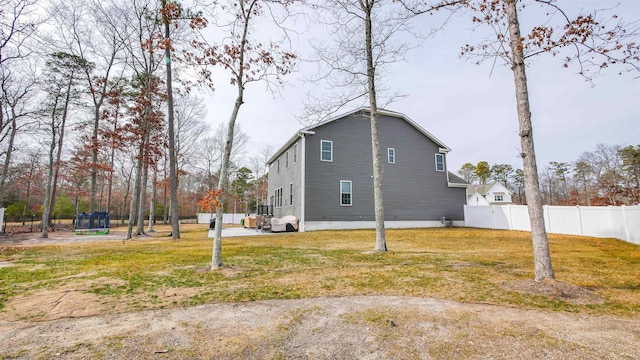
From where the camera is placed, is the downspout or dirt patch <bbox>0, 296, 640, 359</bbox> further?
the downspout

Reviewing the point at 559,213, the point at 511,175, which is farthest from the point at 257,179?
the point at 511,175

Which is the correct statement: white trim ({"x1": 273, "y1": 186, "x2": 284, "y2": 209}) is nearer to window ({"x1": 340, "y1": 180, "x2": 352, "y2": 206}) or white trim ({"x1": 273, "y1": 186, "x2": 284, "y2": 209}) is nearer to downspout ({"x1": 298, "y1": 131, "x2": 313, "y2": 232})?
downspout ({"x1": 298, "y1": 131, "x2": 313, "y2": 232})

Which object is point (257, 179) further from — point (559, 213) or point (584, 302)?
point (584, 302)

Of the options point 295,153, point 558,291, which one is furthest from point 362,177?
point 558,291

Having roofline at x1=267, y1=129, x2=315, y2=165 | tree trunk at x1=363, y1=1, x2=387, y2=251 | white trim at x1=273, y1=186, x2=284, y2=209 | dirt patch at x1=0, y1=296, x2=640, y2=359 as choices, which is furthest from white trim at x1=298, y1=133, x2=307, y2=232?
dirt patch at x1=0, y1=296, x2=640, y2=359

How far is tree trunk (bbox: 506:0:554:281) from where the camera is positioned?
4.32 m

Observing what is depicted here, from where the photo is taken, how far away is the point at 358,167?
18172 mm

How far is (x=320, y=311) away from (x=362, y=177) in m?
15.2

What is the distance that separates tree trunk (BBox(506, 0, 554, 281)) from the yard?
16.3 inches

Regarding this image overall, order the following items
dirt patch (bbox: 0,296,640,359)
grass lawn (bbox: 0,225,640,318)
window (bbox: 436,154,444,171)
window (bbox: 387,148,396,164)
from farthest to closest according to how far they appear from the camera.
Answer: window (bbox: 436,154,444,171), window (bbox: 387,148,396,164), grass lawn (bbox: 0,225,640,318), dirt patch (bbox: 0,296,640,359)

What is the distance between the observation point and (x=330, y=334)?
2.71 metres

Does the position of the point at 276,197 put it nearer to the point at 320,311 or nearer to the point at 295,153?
the point at 295,153

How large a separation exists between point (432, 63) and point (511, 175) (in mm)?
47564

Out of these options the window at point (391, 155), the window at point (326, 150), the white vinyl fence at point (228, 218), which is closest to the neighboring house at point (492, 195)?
the window at point (391, 155)
